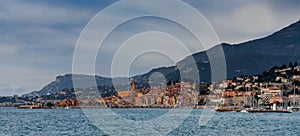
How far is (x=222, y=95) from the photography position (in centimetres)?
13588

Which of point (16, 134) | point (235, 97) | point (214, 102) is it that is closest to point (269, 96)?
point (235, 97)

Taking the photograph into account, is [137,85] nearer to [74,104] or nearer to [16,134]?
[16,134]

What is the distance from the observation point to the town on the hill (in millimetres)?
108500

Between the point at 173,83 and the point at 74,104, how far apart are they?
59.4m

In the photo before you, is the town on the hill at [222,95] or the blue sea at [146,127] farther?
the town on the hill at [222,95]

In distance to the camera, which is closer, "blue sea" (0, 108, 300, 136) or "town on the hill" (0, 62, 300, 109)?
"blue sea" (0, 108, 300, 136)

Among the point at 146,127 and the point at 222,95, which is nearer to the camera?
the point at 146,127

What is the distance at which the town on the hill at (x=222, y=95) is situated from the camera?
108m

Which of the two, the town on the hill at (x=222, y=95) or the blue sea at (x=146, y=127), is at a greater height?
the town on the hill at (x=222, y=95)

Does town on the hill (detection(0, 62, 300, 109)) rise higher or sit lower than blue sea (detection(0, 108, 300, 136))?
higher

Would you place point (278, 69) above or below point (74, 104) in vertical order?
above

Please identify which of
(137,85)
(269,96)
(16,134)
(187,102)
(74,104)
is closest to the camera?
(16,134)

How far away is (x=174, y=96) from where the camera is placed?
108 metres

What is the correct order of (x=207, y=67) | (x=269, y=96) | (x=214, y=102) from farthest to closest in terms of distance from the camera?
(x=207, y=67), (x=214, y=102), (x=269, y=96)
